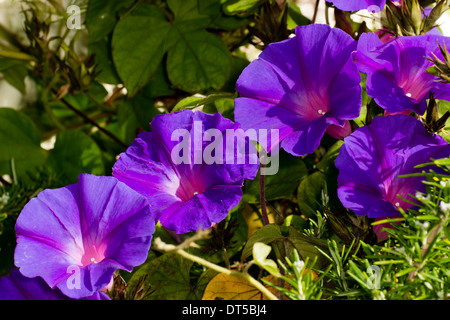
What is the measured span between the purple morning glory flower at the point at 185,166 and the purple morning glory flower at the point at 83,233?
5cm

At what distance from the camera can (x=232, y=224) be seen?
813 millimetres

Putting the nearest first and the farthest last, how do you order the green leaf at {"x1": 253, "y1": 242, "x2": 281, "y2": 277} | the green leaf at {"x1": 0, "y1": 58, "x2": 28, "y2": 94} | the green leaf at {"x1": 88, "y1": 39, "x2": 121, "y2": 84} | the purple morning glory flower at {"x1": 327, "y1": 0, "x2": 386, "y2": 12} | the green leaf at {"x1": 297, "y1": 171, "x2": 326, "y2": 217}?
the green leaf at {"x1": 253, "y1": 242, "x2": 281, "y2": 277}
the purple morning glory flower at {"x1": 327, "y1": 0, "x2": 386, "y2": 12}
the green leaf at {"x1": 297, "y1": 171, "x2": 326, "y2": 217}
the green leaf at {"x1": 88, "y1": 39, "x2": 121, "y2": 84}
the green leaf at {"x1": 0, "y1": 58, "x2": 28, "y2": 94}

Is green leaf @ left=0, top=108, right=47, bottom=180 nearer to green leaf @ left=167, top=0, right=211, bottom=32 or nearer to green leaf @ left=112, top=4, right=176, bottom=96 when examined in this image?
green leaf @ left=112, top=4, right=176, bottom=96

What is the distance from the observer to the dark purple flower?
→ 639 mm

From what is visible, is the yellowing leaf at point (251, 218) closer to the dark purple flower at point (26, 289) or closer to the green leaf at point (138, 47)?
the green leaf at point (138, 47)

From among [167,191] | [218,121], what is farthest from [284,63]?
[167,191]

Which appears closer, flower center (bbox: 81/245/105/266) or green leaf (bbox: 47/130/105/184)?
flower center (bbox: 81/245/105/266)

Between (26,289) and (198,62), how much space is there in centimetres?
57

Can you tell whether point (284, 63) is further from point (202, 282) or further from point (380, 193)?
point (202, 282)

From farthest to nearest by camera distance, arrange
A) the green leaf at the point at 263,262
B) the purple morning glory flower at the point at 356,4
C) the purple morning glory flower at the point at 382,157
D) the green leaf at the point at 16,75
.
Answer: the green leaf at the point at 16,75 < the purple morning glory flower at the point at 356,4 < the purple morning glory flower at the point at 382,157 < the green leaf at the point at 263,262

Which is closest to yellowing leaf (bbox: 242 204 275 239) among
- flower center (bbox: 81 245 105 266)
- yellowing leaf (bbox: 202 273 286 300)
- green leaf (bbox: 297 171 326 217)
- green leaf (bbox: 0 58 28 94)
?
green leaf (bbox: 297 171 326 217)

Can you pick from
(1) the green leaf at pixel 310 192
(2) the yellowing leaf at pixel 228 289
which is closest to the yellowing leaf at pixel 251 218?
(1) the green leaf at pixel 310 192

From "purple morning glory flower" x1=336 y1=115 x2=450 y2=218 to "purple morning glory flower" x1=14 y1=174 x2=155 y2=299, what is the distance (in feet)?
0.86

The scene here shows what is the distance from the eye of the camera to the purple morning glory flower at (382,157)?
67cm
